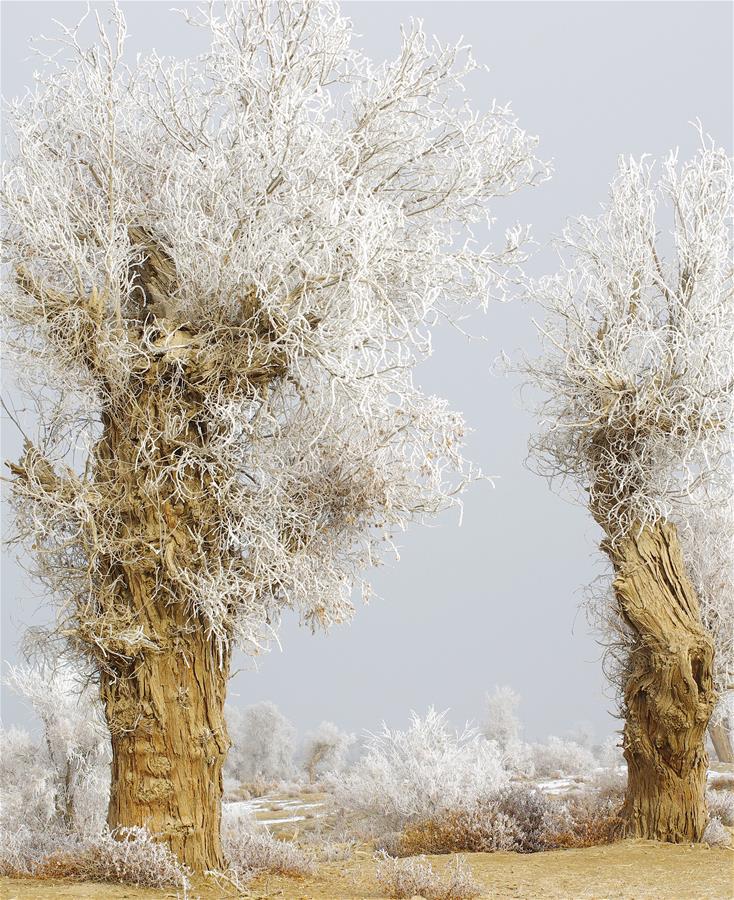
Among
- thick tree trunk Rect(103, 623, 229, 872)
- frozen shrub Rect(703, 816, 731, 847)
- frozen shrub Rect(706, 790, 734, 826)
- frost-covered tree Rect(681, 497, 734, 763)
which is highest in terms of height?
frost-covered tree Rect(681, 497, 734, 763)

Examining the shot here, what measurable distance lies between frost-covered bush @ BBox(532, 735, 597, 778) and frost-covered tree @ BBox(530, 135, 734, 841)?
16.8 m

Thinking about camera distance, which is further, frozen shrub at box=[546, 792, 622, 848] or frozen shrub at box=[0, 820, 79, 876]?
frozen shrub at box=[546, 792, 622, 848]

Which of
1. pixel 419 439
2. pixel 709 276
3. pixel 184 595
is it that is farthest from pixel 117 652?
pixel 709 276

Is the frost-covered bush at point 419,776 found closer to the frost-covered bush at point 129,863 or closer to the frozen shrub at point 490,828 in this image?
the frozen shrub at point 490,828

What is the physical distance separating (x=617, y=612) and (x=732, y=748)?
10.9 m

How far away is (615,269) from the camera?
32.7 ft

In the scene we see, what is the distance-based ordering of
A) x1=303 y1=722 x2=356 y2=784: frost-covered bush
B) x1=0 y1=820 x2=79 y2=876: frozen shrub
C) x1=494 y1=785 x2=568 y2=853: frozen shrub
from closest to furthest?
x1=0 y1=820 x2=79 y2=876: frozen shrub < x1=494 y1=785 x2=568 y2=853: frozen shrub < x1=303 y1=722 x2=356 y2=784: frost-covered bush

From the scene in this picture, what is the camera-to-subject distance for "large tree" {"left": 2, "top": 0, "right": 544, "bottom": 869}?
7.02 meters

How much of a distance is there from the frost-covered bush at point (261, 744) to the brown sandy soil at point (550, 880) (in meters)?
22.7

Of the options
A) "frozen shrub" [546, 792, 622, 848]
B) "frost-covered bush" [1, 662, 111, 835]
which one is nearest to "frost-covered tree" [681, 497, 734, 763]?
"frozen shrub" [546, 792, 622, 848]

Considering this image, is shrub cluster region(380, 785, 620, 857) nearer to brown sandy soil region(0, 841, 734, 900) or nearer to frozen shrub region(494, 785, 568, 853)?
frozen shrub region(494, 785, 568, 853)

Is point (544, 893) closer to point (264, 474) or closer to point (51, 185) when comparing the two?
point (264, 474)

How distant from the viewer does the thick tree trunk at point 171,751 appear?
690 cm

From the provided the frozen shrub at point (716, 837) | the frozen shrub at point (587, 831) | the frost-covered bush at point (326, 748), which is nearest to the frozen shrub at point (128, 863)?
the frozen shrub at point (587, 831)
